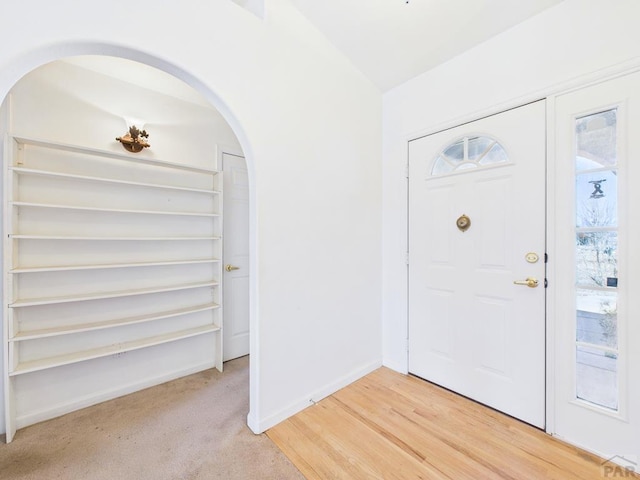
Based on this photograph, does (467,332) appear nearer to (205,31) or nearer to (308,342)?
(308,342)

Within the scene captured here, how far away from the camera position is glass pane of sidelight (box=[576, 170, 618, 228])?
1.48m

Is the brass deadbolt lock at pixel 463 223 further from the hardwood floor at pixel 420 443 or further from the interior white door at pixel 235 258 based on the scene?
the interior white door at pixel 235 258

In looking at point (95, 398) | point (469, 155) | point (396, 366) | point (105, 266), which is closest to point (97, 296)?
point (105, 266)

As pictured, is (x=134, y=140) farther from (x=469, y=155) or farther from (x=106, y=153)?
(x=469, y=155)

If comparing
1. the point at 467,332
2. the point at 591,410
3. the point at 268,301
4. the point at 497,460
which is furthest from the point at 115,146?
the point at 591,410

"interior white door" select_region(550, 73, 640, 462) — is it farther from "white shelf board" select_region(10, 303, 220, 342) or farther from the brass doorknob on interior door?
"white shelf board" select_region(10, 303, 220, 342)

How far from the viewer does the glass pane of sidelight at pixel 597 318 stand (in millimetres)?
1488

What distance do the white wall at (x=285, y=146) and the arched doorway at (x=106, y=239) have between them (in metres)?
0.88

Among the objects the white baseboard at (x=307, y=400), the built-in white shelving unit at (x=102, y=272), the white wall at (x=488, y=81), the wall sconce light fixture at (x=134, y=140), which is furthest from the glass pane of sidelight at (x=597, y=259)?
the wall sconce light fixture at (x=134, y=140)

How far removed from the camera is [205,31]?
1.53m

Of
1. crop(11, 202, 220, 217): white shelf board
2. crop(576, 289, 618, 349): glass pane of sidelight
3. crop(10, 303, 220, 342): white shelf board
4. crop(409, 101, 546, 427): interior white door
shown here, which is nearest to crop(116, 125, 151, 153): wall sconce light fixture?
crop(11, 202, 220, 217): white shelf board

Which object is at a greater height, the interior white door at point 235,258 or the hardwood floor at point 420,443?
the interior white door at point 235,258

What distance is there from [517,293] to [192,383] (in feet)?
8.60

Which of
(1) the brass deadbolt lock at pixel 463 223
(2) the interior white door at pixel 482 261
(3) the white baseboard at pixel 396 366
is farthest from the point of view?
(3) the white baseboard at pixel 396 366
